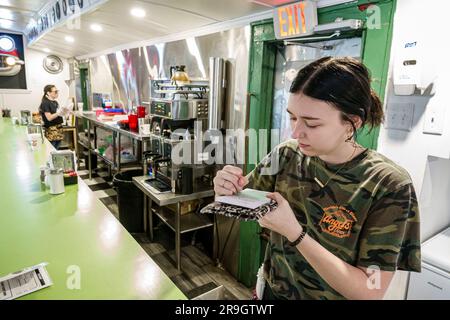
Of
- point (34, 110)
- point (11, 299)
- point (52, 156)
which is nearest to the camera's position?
point (11, 299)

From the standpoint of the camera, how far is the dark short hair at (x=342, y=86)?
0.93m

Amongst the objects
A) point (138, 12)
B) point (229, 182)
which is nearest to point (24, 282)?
point (229, 182)

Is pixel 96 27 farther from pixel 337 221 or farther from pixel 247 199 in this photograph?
pixel 337 221

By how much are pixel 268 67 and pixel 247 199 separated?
1.87 meters

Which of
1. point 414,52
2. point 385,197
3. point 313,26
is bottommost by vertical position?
point 385,197

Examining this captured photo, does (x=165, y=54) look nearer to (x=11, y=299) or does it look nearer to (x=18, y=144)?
(x=18, y=144)

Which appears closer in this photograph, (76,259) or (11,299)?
(11,299)

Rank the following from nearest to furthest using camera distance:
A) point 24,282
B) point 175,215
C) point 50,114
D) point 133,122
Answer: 1. point 24,282
2. point 175,215
3. point 133,122
4. point 50,114

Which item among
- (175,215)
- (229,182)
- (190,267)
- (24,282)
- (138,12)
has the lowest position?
(190,267)

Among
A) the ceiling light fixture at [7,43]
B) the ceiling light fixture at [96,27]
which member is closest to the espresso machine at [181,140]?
the ceiling light fixture at [96,27]

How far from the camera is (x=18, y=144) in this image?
3818mm

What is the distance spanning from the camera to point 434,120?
150 cm
